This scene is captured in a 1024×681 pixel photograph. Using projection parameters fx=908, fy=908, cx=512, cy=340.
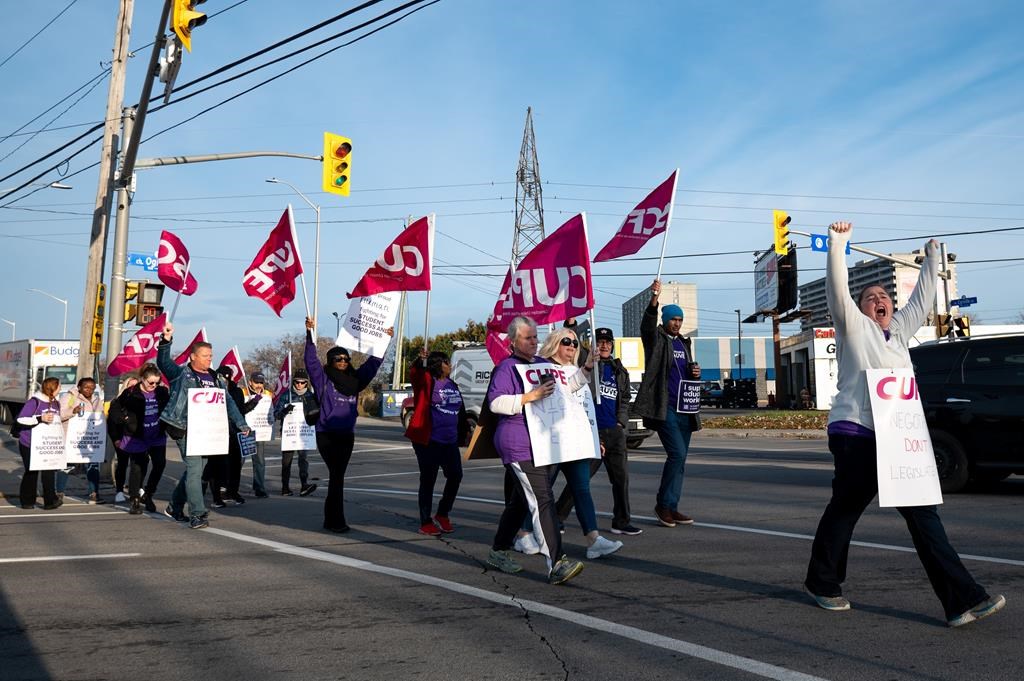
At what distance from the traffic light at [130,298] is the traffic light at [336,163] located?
385 cm

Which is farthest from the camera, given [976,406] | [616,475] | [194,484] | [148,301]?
[148,301]

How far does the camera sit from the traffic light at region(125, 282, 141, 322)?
16.3 meters

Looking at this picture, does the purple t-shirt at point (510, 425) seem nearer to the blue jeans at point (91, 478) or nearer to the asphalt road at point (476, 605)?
the asphalt road at point (476, 605)

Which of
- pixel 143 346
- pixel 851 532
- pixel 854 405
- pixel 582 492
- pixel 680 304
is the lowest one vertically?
pixel 851 532

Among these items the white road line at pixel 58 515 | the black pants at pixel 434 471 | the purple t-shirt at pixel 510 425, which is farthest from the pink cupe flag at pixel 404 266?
the white road line at pixel 58 515

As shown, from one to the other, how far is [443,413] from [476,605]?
3.32 meters

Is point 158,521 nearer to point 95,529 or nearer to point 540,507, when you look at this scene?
point 95,529

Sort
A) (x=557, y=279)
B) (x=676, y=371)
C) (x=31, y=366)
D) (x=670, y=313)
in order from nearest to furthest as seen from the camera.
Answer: (x=676, y=371)
(x=670, y=313)
(x=557, y=279)
(x=31, y=366)

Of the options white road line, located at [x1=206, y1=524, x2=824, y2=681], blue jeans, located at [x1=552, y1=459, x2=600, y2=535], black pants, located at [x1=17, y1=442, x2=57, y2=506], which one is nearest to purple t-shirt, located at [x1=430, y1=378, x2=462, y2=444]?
white road line, located at [x1=206, y1=524, x2=824, y2=681]

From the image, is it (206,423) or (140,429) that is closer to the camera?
(206,423)

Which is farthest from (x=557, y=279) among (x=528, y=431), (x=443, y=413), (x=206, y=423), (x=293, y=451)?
(x=293, y=451)

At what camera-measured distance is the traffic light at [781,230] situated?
25.8m

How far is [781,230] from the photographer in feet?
85.3

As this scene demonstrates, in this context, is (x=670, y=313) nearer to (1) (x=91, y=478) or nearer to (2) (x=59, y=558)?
(2) (x=59, y=558)
